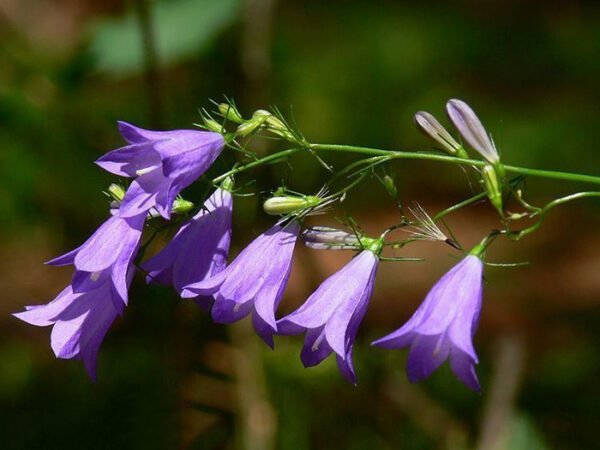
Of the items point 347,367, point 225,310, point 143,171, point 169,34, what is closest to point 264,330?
point 225,310

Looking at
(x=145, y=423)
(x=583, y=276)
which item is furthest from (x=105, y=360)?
(x=583, y=276)

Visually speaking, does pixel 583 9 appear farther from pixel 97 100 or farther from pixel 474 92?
pixel 97 100

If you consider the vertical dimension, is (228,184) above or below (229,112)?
below

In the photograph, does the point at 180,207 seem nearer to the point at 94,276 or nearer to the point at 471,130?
the point at 94,276

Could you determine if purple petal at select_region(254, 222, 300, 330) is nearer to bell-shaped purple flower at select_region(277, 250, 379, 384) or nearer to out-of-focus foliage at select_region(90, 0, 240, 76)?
bell-shaped purple flower at select_region(277, 250, 379, 384)

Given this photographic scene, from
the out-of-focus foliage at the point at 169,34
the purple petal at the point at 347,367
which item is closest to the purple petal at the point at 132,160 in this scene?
the purple petal at the point at 347,367

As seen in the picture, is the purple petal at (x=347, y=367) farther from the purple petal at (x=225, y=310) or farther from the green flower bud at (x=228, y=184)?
the green flower bud at (x=228, y=184)
